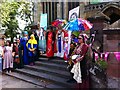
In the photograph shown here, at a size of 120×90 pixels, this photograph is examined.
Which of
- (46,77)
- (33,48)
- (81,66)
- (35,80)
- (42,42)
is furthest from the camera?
(42,42)

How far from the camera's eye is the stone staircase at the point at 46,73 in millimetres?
9438

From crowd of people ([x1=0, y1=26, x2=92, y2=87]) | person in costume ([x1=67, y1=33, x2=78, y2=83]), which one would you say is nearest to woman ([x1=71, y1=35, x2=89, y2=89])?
person in costume ([x1=67, y1=33, x2=78, y2=83])

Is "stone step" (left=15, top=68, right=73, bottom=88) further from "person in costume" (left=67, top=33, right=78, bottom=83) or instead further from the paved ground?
the paved ground

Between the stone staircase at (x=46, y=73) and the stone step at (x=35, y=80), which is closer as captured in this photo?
the stone step at (x=35, y=80)

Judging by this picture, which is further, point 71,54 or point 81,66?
point 71,54

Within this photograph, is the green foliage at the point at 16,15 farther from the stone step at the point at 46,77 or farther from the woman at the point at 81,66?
the woman at the point at 81,66

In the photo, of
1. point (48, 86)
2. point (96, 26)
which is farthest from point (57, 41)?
point (48, 86)

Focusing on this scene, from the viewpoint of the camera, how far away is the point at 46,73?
10875 millimetres

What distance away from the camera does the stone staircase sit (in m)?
9.44

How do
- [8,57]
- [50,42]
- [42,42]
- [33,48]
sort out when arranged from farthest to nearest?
[42,42], [33,48], [50,42], [8,57]

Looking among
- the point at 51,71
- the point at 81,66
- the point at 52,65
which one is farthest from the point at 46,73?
the point at 81,66

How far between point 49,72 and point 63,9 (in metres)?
6.91

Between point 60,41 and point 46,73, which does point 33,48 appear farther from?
point 46,73

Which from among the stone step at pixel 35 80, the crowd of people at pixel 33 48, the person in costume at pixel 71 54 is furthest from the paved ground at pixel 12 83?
the person in costume at pixel 71 54
